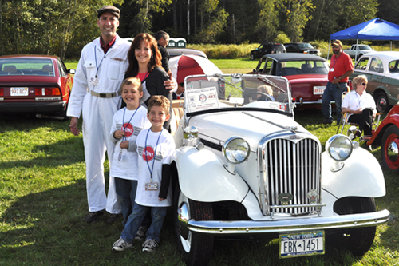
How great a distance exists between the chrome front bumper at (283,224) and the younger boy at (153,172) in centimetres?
64

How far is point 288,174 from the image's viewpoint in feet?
11.7

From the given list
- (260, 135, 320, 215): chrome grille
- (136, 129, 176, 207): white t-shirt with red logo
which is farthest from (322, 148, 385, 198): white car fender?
(136, 129, 176, 207): white t-shirt with red logo

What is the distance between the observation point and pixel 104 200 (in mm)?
4832

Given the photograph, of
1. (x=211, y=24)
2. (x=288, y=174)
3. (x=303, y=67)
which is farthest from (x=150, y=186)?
(x=211, y=24)

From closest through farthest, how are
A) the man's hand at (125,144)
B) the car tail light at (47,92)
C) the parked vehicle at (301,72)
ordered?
the man's hand at (125,144) → the car tail light at (47,92) → the parked vehicle at (301,72)

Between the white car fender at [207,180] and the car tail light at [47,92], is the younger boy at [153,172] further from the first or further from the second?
the car tail light at [47,92]

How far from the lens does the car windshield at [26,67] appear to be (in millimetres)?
9789

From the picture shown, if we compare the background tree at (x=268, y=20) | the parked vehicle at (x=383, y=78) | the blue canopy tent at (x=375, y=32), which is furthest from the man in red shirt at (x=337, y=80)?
the background tree at (x=268, y=20)

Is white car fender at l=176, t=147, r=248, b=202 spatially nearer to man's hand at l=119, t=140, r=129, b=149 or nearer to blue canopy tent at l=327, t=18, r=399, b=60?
man's hand at l=119, t=140, r=129, b=149

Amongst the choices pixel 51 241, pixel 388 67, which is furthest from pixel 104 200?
pixel 388 67

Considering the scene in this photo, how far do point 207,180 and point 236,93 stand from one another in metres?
1.82

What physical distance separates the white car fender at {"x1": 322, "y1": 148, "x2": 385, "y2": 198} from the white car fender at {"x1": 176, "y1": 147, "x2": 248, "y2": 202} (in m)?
0.87

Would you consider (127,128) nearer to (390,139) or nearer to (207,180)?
(207,180)

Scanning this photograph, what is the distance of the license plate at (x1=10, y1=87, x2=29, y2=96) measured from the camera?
9.20m
